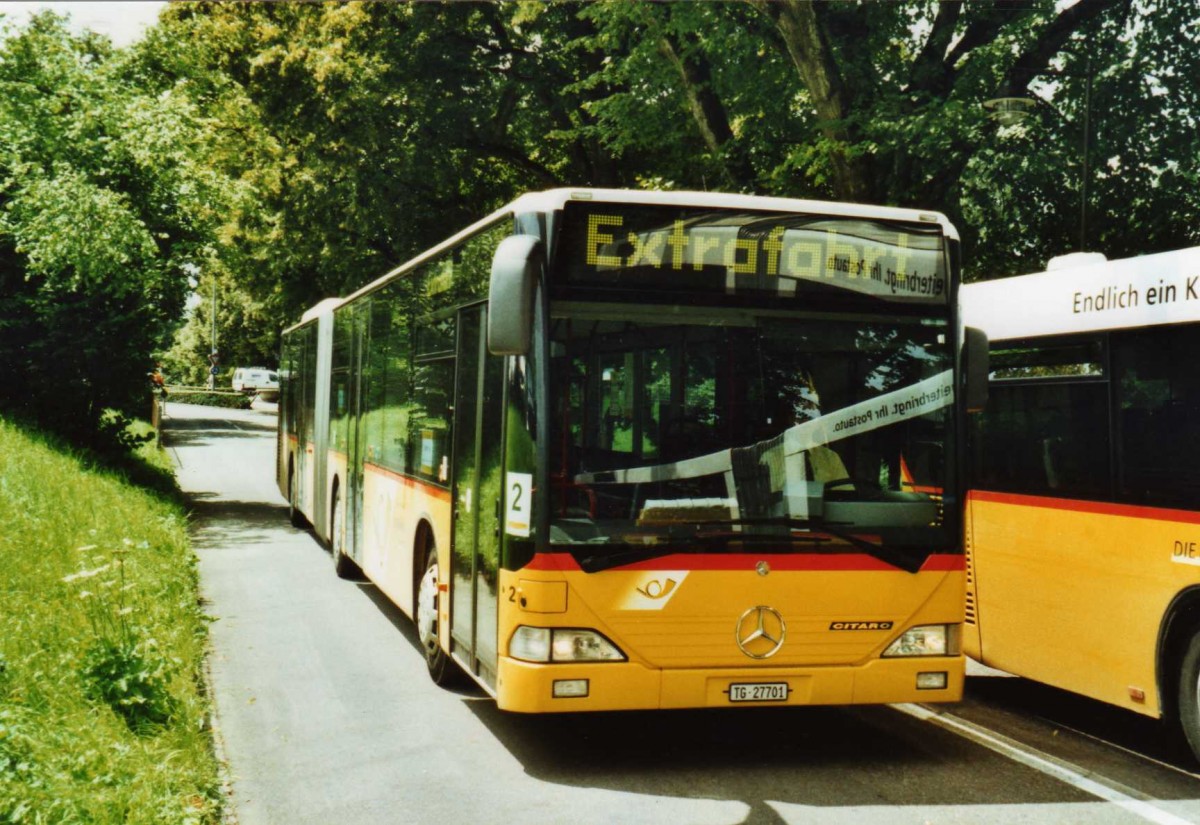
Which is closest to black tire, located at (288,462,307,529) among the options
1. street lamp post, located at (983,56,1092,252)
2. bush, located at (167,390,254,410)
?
street lamp post, located at (983,56,1092,252)

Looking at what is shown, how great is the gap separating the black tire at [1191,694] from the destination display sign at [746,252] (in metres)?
2.28

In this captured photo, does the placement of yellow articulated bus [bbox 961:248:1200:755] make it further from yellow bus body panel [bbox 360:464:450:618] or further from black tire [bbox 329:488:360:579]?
black tire [bbox 329:488:360:579]

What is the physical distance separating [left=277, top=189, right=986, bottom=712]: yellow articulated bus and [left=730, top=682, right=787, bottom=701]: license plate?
0.04ft

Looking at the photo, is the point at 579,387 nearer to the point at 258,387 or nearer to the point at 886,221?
the point at 886,221

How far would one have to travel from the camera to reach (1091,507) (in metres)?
7.38

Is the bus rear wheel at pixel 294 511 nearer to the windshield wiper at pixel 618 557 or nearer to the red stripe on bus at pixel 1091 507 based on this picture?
the red stripe on bus at pixel 1091 507

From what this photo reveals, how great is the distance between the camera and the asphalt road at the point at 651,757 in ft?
19.7

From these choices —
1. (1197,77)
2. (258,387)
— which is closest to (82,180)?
(1197,77)

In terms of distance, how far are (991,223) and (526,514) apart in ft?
37.9

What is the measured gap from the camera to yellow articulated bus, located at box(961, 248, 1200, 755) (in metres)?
6.72

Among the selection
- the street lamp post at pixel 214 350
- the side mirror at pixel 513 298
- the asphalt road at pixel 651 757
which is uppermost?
the street lamp post at pixel 214 350

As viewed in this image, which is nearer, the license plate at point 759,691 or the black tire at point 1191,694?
the license plate at point 759,691

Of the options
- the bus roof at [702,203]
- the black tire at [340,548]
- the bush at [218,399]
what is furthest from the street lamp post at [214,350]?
the bus roof at [702,203]

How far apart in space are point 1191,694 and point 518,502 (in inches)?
146
